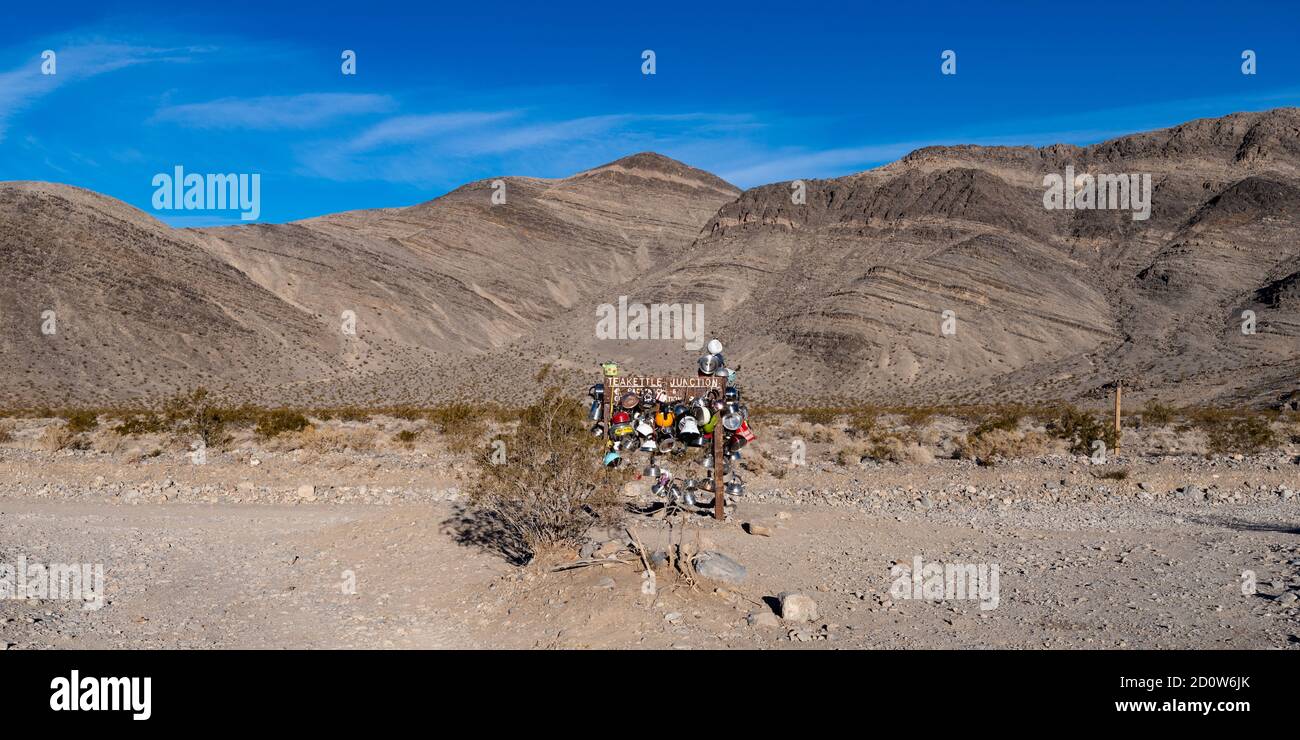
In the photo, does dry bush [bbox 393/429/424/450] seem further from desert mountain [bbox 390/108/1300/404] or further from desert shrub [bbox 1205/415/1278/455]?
desert mountain [bbox 390/108/1300/404]

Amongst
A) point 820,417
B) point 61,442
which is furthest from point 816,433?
point 61,442

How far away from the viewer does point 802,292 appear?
6869cm

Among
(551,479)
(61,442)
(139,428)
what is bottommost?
(61,442)

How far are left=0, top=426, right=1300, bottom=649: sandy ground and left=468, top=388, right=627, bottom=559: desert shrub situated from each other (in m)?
0.50

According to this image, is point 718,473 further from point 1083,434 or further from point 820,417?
point 820,417

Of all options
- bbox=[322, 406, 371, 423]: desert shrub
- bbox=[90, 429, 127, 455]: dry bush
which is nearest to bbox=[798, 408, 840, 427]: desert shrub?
bbox=[322, 406, 371, 423]: desert shrub

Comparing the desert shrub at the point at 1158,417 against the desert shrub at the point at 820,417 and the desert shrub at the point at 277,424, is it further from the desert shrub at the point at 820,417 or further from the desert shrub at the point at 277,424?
the desert shrub at the point at 277,424

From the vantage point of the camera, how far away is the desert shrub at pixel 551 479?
33.6 ft

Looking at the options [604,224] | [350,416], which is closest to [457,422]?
[350,416]

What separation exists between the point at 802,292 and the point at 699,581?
61.3 meters

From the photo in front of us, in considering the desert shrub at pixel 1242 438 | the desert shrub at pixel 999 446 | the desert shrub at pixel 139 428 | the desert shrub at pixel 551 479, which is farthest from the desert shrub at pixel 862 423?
the desert shrub at pixel 139 428

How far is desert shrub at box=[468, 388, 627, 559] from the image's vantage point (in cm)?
1025
